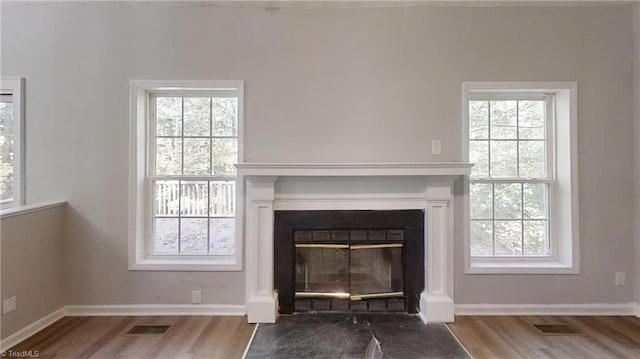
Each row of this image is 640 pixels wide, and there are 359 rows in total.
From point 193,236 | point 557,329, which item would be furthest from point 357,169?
point 557,329

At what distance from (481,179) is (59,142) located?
3.61 m

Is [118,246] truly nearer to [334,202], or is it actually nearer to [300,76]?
[334,202]

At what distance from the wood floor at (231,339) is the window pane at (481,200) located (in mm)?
857

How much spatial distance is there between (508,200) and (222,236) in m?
2.56

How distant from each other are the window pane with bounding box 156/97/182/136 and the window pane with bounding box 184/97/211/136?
63 mm

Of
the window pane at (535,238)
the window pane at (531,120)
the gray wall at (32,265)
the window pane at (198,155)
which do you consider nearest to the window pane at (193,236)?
the window pane at (198,155)

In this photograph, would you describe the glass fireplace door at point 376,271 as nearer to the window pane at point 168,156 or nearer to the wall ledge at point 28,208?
the window pane at point 168,156

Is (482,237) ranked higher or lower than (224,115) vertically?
lower

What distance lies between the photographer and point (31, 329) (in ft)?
8.17

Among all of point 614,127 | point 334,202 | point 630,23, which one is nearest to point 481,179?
point 614,127

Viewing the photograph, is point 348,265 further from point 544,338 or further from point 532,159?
point 532,159

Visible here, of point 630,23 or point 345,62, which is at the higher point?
point 630,23

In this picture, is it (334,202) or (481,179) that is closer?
(334,202)

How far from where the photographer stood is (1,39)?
2.81 m
